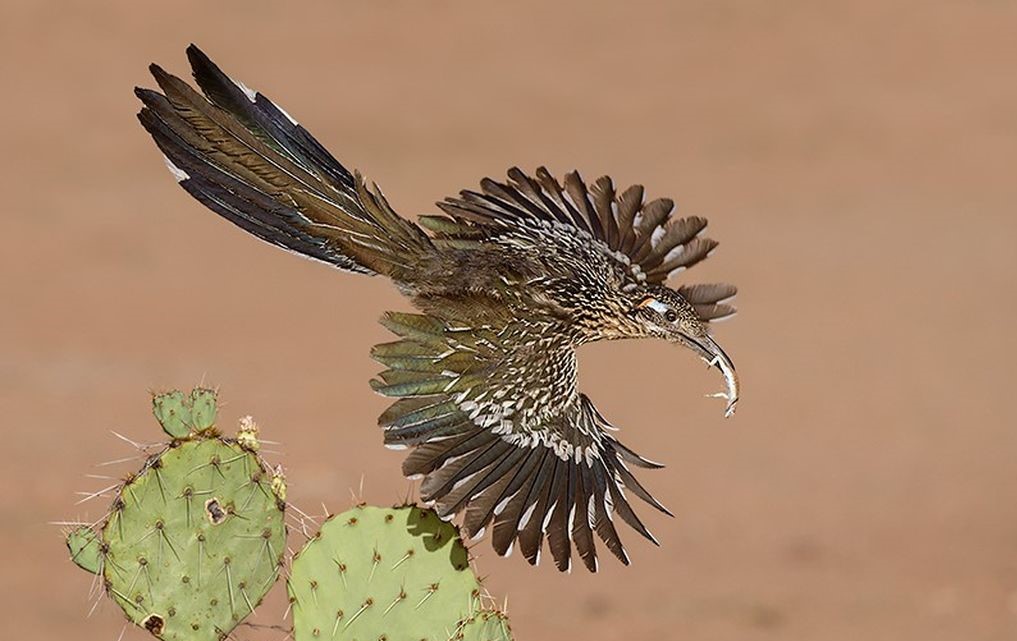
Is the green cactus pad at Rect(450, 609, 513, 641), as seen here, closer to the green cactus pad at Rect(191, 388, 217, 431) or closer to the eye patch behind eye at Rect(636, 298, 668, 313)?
the green cactus pad at Rect(191, 388, 217, 431)

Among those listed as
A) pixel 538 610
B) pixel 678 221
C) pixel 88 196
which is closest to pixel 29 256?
pixel 88 196

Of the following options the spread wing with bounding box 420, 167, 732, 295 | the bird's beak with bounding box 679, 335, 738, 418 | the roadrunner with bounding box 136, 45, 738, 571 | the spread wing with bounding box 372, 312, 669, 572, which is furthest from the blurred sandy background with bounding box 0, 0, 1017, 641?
the spread wing with bounding box 372, 312, 669, 572

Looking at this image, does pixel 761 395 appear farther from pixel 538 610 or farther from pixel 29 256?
pixel 29 256

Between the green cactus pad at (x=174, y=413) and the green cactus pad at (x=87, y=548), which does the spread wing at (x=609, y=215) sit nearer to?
the green cactus pad at (x=174, y=413)

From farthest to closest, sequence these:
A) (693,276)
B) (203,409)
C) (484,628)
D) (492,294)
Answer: (693,276) → (492,294) → (203,409) → (484,628)

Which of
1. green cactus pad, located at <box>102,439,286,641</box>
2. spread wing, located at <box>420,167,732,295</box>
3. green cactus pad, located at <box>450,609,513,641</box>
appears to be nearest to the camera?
green cactus pad, located at <box>450,609,513,641</box>

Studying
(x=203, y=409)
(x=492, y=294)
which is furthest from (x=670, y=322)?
(x=203, y=409)

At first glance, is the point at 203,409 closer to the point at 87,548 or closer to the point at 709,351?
the point at 87,548
